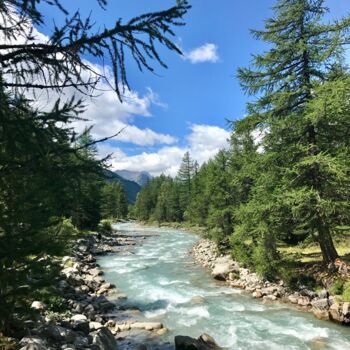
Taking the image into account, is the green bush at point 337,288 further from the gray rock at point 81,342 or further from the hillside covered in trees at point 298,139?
the gray rock at point 81,342

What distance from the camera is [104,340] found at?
9875 mm

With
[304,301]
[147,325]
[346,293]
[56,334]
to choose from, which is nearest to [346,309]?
[346,293]

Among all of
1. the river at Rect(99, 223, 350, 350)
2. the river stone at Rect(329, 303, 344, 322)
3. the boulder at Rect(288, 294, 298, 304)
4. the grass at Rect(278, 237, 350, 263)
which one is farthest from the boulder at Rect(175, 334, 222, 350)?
the grass at Rect(278, 237, 350, 263)

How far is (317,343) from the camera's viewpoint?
37.0 ft

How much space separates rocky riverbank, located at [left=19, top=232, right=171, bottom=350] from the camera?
9.01 metres

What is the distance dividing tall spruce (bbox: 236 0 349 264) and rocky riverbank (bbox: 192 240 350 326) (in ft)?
7.53

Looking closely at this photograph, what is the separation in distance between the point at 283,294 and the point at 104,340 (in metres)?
9.17

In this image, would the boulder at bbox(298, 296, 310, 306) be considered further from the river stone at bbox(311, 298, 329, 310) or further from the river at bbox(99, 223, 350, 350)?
the river at bbox(99, 223, 350, 350)

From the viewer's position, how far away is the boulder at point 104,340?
31.4 ft

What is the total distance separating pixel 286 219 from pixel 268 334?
597cm

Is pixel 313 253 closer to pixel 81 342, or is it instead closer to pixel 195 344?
pixel 195 344

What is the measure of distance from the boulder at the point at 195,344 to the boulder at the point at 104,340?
180 cm

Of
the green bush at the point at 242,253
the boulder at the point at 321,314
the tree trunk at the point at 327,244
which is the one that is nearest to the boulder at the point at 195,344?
the boulder at the point at 321,314

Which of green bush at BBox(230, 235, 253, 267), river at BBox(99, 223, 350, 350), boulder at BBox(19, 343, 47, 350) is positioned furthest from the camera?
green bush at BBox(230, 235, 253, 267)
